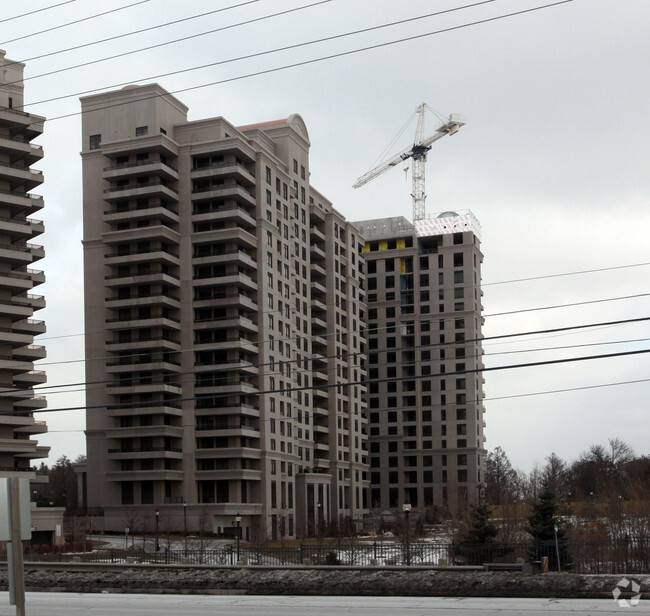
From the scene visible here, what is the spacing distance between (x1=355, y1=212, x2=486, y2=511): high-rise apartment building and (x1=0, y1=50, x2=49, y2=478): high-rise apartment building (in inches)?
3130

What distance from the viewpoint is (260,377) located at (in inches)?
4587

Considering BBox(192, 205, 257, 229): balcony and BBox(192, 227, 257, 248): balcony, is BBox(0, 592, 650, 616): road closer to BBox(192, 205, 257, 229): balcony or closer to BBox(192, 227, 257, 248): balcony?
BBox(192, 227, 257, 248): balcony

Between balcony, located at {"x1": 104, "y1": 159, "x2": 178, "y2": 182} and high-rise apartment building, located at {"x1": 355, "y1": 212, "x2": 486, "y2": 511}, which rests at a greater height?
balcony, located at {"x1": 104, "y1": 159, "x2": 178, "y2": 182}

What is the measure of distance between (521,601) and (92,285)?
9103 cm

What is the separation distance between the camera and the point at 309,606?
28.5 metres

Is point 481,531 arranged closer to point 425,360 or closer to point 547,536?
point 547,536

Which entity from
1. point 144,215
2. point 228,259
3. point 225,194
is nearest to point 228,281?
point 228,259

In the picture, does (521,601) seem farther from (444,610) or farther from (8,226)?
(8,226)

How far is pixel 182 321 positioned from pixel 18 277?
2302 cm

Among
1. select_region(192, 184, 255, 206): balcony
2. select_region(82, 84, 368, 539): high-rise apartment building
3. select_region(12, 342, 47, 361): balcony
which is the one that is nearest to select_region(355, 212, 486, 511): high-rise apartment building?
select_region(82, 84, 368, 539): high-rise apartment building

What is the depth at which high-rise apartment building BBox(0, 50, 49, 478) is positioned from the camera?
8931cm

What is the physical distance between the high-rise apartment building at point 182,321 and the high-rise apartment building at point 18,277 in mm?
13866

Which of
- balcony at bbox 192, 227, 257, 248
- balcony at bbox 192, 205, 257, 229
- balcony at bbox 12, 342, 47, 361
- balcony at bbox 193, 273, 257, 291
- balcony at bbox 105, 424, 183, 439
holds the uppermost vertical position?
balcony at bbox 192, 205, 257, 229

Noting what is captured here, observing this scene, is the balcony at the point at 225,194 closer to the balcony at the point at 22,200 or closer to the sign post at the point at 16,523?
the balcony at the point at 22,200
